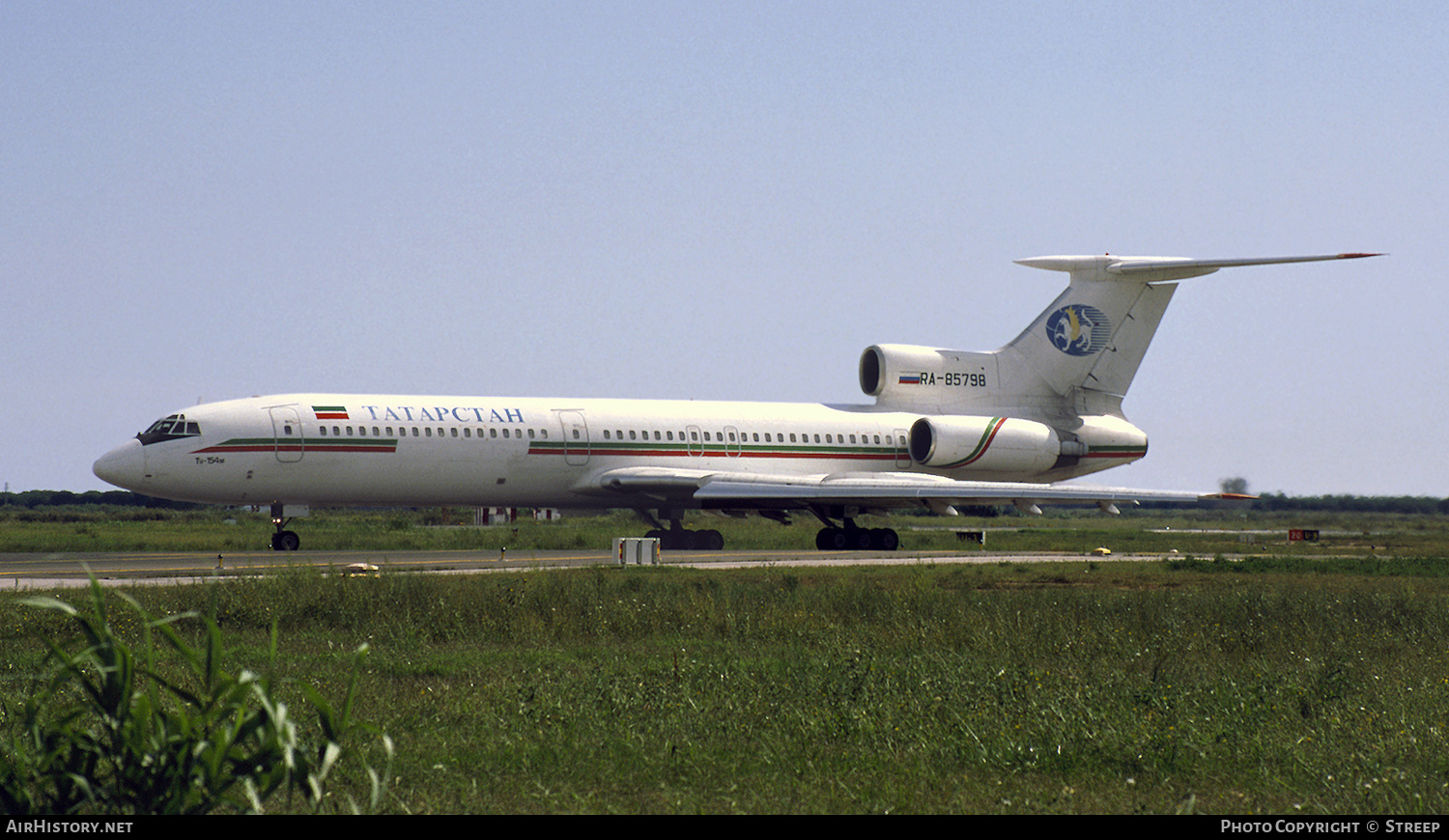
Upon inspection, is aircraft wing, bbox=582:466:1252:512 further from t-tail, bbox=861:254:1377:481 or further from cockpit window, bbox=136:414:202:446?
cockpit window, bbox=136:414:202:446

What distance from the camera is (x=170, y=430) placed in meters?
31.7

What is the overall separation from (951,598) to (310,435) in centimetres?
1960

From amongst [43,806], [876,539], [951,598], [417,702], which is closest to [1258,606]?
[951,598]

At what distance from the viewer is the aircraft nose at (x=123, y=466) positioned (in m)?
31.4

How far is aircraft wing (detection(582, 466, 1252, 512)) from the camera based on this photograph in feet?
111

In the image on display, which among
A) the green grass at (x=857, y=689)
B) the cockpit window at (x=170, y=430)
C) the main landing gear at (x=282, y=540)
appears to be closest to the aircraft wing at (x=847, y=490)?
the main landing gear at (x=282, y=540)

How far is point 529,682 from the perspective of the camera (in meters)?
11.0

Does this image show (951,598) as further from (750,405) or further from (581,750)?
(750,405)

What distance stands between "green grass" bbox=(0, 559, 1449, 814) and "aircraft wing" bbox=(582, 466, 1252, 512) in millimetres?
14247

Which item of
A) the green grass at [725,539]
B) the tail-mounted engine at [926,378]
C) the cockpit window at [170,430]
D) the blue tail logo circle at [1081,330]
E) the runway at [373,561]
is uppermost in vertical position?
the blue tail logo circle at [1081,330]

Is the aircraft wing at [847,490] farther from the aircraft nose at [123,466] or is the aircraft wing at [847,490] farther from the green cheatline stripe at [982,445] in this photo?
the aircraft nose at [123,466]

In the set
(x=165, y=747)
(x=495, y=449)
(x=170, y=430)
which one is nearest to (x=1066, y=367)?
(x=495, y=449)

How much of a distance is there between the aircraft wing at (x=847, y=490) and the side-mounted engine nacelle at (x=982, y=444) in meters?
2.89

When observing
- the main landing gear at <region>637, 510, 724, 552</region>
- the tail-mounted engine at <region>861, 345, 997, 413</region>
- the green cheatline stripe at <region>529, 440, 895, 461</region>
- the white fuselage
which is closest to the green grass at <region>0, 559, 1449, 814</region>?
the white fuselage
